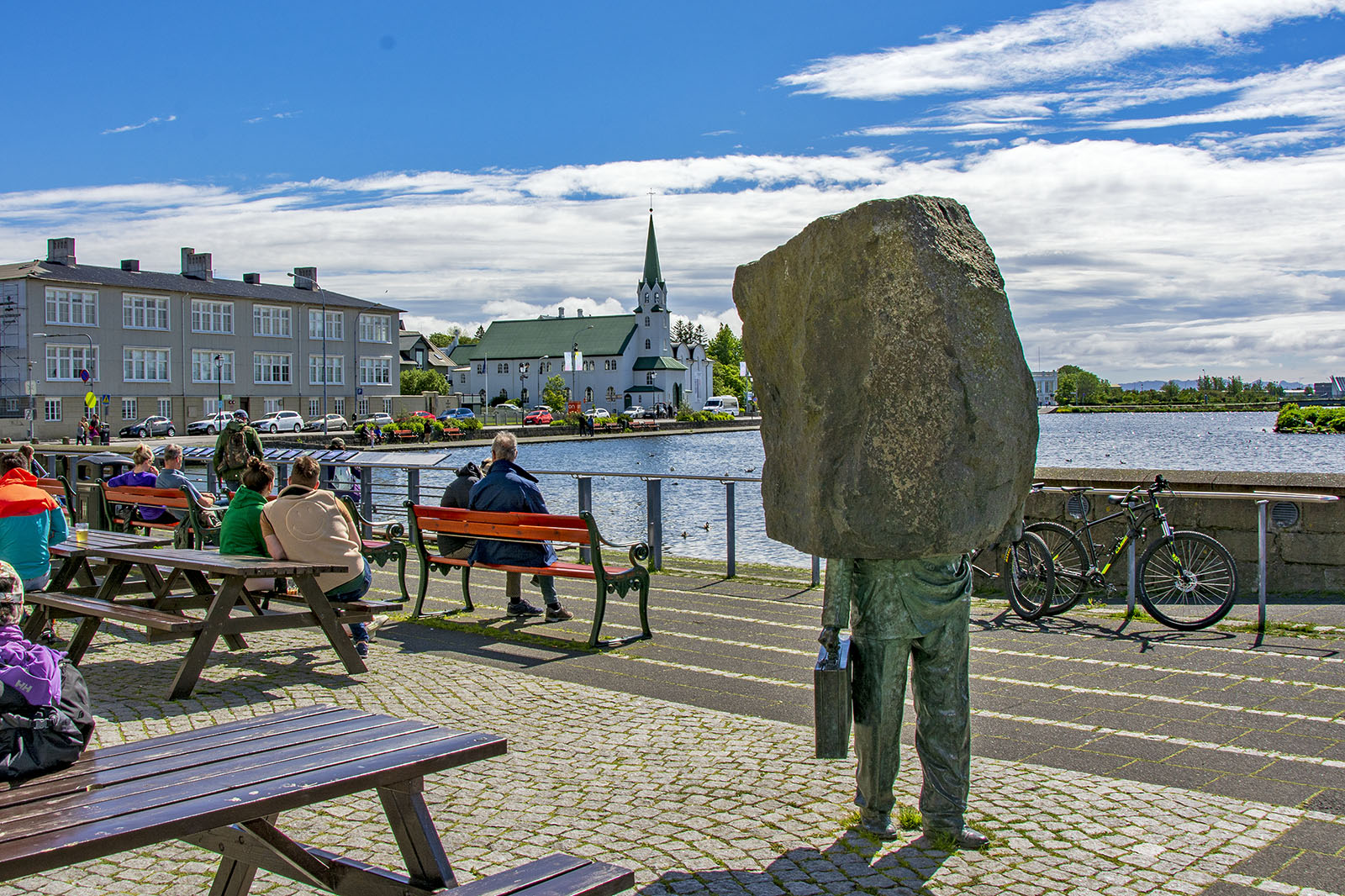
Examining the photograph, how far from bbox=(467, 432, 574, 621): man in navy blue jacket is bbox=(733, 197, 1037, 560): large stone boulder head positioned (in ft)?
16.2

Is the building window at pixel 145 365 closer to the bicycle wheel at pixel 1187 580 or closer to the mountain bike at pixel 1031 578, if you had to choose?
the mountain bike at pixel 1031 578

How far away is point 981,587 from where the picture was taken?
1095 centimetres

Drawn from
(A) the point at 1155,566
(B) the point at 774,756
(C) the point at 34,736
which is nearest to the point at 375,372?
(A) the point at 1155,566

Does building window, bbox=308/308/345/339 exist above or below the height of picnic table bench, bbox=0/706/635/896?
above

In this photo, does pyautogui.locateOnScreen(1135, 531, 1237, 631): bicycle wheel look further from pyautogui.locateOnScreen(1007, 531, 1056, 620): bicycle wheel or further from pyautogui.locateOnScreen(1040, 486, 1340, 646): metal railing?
pyautogui.locateOnScreen(1007, 531, 1056, 620): bicycle wheel

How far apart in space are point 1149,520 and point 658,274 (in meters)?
135

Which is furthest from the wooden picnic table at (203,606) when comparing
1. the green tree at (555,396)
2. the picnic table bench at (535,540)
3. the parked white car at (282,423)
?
the green tree at (555,396)

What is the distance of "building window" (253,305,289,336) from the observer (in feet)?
264

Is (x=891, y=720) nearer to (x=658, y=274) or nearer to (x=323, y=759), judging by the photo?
(x=323, y=759)

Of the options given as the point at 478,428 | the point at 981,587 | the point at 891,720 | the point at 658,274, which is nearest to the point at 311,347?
the point at 478,428

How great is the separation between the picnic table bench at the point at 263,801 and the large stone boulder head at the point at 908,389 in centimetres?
177

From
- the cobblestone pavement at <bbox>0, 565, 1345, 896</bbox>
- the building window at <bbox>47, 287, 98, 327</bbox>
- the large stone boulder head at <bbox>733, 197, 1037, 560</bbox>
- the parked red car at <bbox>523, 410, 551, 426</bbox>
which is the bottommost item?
the cobblestone pavement at <bbox>0, 565, 1345, 896</bbox>

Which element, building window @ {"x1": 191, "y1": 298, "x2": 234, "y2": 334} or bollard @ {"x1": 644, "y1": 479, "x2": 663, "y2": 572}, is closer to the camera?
bollard @ {"x1": 644, "y1": 479, "x2": 663, "y2": 572}

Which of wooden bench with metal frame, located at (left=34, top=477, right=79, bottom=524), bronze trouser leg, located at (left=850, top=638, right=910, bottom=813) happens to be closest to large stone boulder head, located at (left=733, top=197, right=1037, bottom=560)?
bronze trouser leg, located at (left=850, top=638, right=910, bottom=813)
